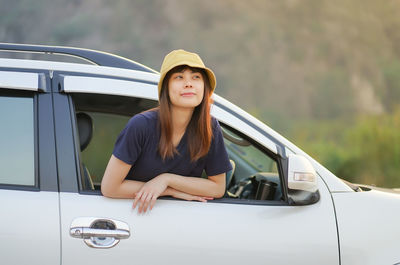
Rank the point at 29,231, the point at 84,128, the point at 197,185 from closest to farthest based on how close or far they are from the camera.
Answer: the point at 29,231
the point at 197,185
the point at 84,128

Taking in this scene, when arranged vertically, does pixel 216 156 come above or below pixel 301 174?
above

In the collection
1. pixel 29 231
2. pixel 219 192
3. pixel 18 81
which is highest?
pixel 18 81

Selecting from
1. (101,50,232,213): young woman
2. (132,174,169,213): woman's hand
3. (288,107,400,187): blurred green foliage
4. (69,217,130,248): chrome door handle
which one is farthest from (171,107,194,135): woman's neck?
(288,107,400,187): blurred green foliage

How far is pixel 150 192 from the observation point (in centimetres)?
224

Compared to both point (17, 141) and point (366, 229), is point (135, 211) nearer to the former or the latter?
point (17, 141)

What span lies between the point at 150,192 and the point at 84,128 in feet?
2.16

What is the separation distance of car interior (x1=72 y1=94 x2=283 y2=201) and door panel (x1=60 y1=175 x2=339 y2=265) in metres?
0.23

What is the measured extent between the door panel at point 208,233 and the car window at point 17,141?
0.68 ft

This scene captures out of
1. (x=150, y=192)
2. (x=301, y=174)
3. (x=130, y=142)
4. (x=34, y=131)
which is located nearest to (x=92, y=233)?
(x=150, y=192)

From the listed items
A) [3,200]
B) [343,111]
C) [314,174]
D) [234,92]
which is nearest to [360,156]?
[343,111]

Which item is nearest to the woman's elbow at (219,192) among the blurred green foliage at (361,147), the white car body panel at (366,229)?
the white car body panel at (366,229)

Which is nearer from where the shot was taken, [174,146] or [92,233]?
[92,233]

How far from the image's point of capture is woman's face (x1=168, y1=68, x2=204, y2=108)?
7.52ft

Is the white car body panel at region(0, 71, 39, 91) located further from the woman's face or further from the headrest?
the woman's face
